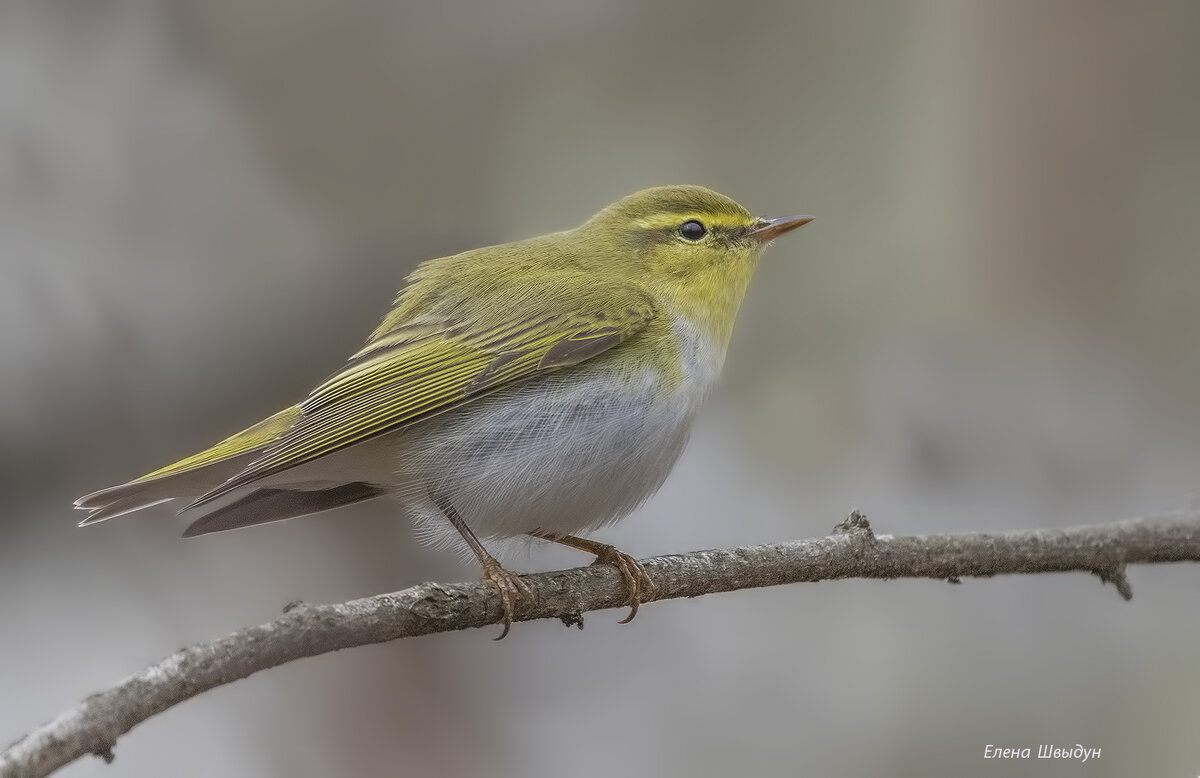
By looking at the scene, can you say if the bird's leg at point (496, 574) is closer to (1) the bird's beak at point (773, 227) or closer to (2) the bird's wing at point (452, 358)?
(2) the bird's wing at point (452, 358)

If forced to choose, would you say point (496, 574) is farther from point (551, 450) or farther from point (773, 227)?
point (773, 227)

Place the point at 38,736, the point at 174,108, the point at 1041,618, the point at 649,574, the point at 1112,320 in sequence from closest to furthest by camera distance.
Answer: the point at 38,736
the point at 649,574
the point at 1041,618
the point at 1112,320
the point at 174,108

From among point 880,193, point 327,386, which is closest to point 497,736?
point 327,386

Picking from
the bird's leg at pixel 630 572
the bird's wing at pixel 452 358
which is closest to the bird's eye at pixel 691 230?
the bird's wing at pixel 452 358

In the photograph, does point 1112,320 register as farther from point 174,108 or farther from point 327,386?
point 174,108

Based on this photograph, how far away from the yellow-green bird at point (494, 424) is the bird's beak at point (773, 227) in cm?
47

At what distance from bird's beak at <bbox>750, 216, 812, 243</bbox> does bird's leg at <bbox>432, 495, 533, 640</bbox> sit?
69.6 inches

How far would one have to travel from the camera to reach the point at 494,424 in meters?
3.57

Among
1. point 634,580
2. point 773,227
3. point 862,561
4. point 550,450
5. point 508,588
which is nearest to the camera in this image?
point 508,588

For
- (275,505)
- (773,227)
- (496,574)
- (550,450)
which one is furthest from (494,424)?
(773,227)

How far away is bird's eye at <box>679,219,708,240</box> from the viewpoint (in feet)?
14.3

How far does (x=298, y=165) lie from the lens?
224 inches

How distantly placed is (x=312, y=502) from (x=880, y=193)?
11.8 feet

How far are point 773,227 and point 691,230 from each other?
345 millimetres
